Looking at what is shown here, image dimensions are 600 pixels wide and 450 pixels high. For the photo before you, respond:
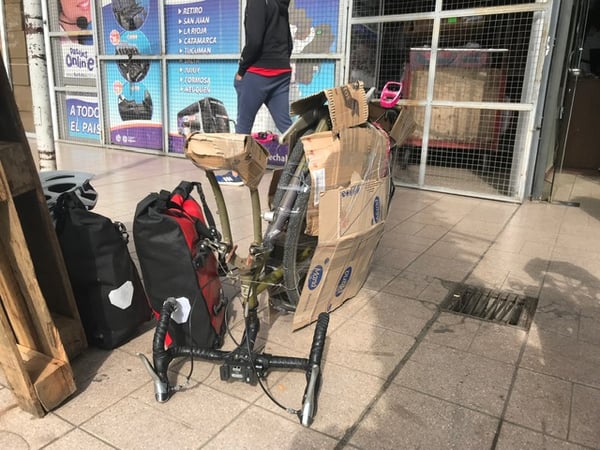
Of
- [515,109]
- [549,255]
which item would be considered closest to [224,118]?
[515,109]

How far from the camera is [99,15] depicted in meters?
8.66

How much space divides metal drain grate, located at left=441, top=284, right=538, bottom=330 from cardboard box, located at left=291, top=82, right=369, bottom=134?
4.45 feet

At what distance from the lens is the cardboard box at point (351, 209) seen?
2516 mm

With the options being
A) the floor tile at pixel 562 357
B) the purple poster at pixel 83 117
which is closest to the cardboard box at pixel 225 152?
the floor tile at pixel 562 357

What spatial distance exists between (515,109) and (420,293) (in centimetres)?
333

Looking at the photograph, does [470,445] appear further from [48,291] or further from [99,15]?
[99,15]

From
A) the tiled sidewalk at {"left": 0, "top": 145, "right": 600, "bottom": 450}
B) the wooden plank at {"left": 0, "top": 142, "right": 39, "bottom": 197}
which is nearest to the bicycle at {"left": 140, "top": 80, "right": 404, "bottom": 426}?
the tiled sidewalk at {"left": 0, "top": 145, "right": 600, "bottom": 450}

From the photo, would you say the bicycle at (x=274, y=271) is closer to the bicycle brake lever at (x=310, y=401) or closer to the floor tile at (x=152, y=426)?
the bicycle brake lever at (x=310, y=401)

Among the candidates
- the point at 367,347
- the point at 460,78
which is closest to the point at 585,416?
the point at 367,347

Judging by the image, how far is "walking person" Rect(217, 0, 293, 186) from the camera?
5148mm

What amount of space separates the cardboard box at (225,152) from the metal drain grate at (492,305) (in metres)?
1.69

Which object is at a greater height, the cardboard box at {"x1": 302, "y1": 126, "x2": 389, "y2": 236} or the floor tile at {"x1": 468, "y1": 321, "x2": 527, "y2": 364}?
the cardboard box at {"x1": 302, "y1": 126, "x2": 389, "y2": 236}

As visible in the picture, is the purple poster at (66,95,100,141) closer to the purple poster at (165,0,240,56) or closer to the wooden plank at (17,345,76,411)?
the purple poster at (165,0,240,56)

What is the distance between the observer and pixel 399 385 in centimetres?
236
